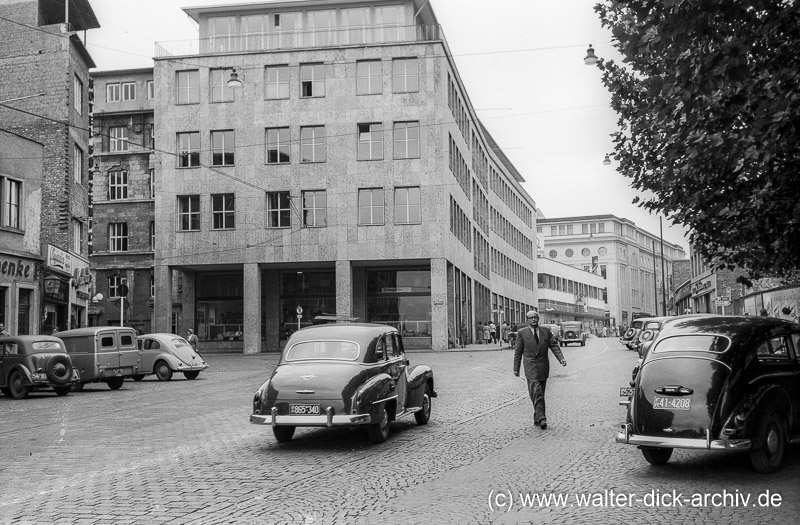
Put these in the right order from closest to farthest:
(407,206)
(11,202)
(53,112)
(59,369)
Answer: (59,369) → (11,202) → (53,112) → (407,206)

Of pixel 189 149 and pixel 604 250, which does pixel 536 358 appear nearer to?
pixel 189 149

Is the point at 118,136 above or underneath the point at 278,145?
above

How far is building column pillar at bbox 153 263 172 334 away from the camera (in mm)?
55594

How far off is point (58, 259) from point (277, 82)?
22.0 meters

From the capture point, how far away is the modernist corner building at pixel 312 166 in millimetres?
53844

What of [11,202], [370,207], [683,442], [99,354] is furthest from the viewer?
[370,207]

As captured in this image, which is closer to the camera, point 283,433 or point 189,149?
point 283,433

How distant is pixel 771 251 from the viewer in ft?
55.5

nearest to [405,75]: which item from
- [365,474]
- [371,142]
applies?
[371,142]

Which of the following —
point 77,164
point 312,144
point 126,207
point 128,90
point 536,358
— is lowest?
point 536,358

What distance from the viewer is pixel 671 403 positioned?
31.3ft

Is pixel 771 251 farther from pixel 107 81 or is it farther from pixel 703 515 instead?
pixel 107 81

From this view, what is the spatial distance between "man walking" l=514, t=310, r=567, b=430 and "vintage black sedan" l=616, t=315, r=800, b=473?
3709mm

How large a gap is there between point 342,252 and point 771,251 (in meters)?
38.4
